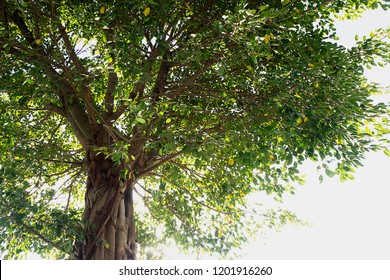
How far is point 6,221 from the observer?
5020mm

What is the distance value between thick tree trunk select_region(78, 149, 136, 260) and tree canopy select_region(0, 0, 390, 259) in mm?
18

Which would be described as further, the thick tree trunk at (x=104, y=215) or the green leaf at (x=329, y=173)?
the thick tree trunk at (x=104, y=215)

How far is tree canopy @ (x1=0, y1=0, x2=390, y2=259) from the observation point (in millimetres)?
4590

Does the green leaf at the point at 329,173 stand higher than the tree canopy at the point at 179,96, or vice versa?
the tree canopy at the point at 179,96

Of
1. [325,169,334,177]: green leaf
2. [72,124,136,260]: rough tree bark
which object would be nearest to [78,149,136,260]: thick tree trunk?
[72,124,136,260]: rough tree bark

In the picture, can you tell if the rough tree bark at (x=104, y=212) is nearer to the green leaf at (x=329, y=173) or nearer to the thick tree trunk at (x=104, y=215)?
the thick tree trunk at (x=104, y=215)

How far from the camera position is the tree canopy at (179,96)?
15.1 ft

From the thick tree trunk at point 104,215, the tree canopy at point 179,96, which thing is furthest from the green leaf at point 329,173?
the thick tree trunk at point 104,215

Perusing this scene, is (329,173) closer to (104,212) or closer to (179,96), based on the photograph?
(179,96)

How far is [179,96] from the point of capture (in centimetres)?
581

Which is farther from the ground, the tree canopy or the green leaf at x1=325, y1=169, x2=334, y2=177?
the tree canopy

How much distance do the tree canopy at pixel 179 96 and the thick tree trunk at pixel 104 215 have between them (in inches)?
0.7

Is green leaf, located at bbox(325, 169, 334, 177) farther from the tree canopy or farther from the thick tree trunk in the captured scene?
the thick tree trunk
